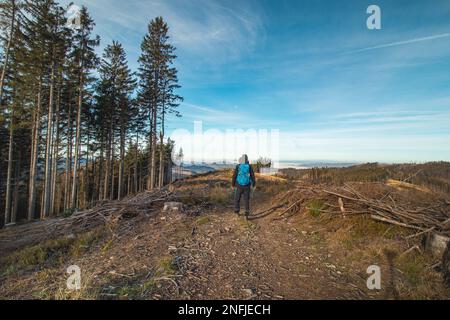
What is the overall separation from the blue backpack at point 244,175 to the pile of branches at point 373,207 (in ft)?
5.26

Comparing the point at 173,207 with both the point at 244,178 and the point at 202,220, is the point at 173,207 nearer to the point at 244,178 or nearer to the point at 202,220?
the point at 202,220

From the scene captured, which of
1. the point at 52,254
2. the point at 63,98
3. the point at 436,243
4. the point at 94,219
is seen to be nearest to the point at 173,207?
the point at 94,219

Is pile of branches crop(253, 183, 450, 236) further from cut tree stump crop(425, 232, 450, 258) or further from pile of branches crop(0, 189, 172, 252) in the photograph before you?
pile of branches crop(0, 189, 172, 252)

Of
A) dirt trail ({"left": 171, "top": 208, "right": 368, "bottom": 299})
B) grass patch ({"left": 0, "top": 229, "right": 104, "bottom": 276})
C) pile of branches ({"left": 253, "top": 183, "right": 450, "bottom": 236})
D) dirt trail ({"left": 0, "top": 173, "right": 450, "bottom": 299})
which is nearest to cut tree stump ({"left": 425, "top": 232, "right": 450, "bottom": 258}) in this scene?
pile of branches ({"left": 253, "top": 183, "right": 450, "bottom": 236})

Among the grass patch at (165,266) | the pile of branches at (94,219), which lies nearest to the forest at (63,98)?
the pile of branches at (94,219)

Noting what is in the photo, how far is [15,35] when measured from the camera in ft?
44.8

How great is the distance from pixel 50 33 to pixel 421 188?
2318 cm

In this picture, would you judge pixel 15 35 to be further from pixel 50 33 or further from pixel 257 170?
pixel 257 170

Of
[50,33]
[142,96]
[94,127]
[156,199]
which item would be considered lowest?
[156,199]

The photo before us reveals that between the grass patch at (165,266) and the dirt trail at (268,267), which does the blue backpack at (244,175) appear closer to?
the dirt trail at (268,267)

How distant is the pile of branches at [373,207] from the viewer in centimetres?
570

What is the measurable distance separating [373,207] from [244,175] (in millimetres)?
4015

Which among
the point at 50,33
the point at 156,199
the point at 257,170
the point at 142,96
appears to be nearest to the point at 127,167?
the point at 142,96
